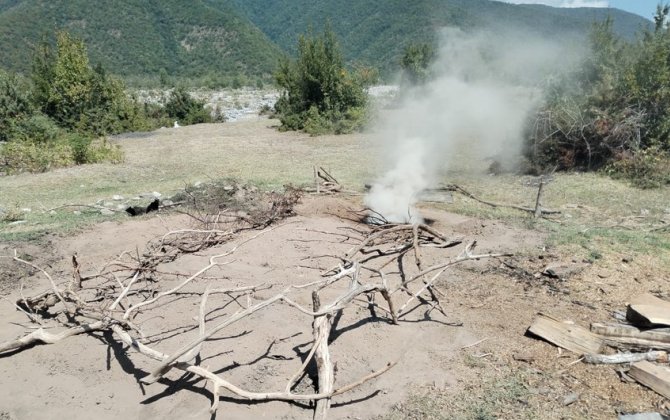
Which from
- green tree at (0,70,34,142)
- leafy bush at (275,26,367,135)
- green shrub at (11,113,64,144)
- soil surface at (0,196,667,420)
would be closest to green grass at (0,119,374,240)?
leafy bush at (275,26,367,135)

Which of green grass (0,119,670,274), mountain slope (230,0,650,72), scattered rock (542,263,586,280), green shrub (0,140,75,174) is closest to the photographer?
scattered rock (542,263,586,280)

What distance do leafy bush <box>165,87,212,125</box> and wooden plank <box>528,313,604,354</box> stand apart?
75.4ft

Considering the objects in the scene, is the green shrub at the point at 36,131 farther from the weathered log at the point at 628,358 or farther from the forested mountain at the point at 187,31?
the forested mountain at the point at 187,31

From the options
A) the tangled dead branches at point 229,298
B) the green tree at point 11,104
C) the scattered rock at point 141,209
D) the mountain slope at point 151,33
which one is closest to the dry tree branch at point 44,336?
the tangled dead branches at point 229,298

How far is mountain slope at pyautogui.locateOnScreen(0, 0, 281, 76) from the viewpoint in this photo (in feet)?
166

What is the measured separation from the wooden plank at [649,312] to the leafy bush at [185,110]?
75.8 feet

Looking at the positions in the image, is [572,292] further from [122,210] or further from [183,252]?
[122,210]

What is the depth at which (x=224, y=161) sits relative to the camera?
14086mm

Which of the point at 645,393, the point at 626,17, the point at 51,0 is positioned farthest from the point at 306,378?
the point at 626,17

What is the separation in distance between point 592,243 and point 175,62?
57812mm

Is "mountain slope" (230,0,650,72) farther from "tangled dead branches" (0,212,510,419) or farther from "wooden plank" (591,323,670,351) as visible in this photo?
"wooden plank" (591,323,670,351)

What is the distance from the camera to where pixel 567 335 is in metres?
4.23

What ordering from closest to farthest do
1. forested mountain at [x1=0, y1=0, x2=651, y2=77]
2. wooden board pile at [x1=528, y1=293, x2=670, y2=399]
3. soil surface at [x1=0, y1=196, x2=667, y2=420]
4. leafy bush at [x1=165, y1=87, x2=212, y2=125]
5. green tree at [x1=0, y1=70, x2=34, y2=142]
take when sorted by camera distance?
soil surface at [x1=0, y1=196, x2=667, y2=420]
wooden board pile at [x1=528, y1=293, x2=670, y2=399]
green tree at [x1=0, y1=70, x2=34, y2=142]
leafy bush at [x1=165, y1=87, x2=212, y2=125]
forested mountain at [x1=0, y1=0, x2=651, y2=77]

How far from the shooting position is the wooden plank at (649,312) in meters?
4.24
